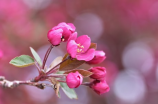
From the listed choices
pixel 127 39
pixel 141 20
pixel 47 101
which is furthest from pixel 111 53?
pixel 47 101

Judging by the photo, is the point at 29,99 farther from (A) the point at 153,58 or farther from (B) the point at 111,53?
(A) the point at 153,58

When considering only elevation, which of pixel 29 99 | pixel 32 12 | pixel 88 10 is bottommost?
pixel 29 99

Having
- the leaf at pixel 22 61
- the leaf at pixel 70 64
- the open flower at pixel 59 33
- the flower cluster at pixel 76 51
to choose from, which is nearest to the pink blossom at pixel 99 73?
the flower cluster at pixel 76 51

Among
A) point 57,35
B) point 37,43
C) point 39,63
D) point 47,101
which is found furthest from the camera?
point 47,101

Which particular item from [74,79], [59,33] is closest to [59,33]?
[59,33]

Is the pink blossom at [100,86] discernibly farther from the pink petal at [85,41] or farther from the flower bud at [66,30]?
the flower bud at [66,30]

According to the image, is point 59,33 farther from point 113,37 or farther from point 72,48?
point 113,37
